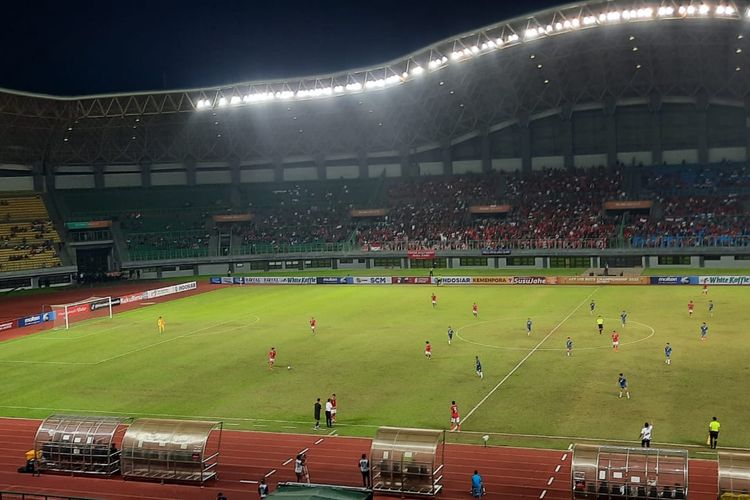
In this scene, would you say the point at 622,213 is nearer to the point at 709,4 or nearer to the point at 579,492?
the point at 709,4

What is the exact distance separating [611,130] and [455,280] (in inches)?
1168

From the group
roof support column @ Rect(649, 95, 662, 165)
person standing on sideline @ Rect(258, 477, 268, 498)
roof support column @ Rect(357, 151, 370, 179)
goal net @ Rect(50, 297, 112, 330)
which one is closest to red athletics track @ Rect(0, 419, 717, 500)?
person standing on sideline @ Rect(258, 477, 268, 498)

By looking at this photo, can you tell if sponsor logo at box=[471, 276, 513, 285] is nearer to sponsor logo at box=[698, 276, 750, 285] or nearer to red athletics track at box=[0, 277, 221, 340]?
sponsor logo at box=[698, 276, 750, 285]

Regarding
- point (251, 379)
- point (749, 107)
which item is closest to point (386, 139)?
point (749, 107)

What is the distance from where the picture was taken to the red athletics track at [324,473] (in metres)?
22.8

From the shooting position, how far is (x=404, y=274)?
82.4m

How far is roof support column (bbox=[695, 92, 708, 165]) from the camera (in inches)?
3312

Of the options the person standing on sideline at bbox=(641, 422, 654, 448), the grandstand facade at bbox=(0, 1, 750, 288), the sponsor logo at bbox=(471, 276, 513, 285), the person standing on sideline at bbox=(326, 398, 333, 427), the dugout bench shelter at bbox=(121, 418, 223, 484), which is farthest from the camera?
the grandstand facade at bbox=(0, 1, 750, 288)

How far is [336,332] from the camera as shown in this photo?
50.5 metres

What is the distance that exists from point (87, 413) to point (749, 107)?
250ft

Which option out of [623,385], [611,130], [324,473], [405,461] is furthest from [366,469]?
[611,130]

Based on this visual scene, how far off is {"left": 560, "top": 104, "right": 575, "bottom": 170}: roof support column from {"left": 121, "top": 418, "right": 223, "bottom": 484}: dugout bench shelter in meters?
75.1

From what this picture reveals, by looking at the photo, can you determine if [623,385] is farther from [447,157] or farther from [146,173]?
[146,173]

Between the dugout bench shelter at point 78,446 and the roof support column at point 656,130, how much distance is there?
76765mm
